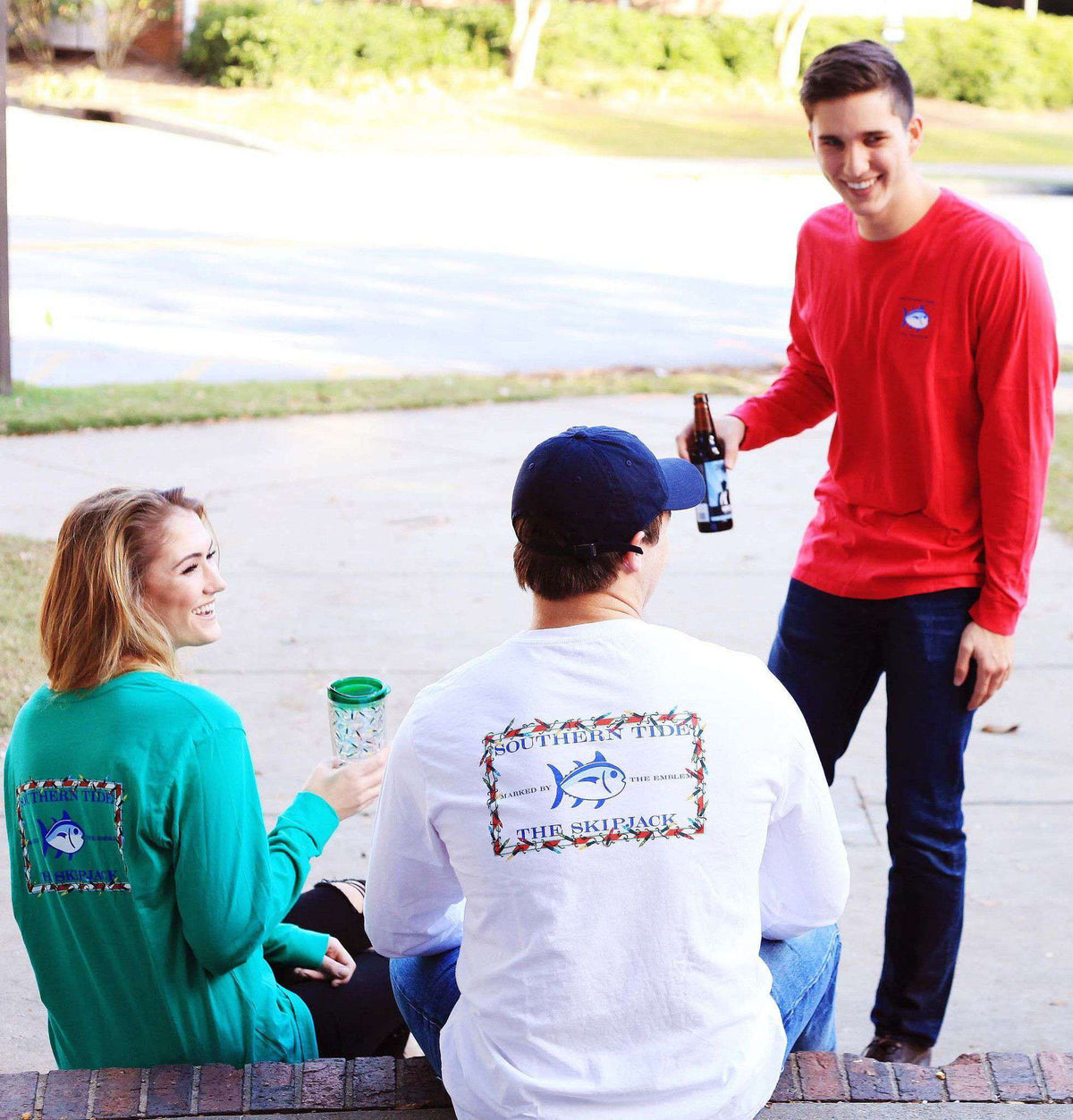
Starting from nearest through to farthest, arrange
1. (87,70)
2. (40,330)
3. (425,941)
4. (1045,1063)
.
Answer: (425,941) < (1045,1063) < (40,330) < (87,70)

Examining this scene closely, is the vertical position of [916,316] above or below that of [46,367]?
above

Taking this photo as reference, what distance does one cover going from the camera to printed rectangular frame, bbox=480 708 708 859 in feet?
6.80

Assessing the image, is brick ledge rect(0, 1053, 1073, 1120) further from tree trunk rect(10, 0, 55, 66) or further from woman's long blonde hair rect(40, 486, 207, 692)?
tree trunk rect(10, 0, 55, 66)

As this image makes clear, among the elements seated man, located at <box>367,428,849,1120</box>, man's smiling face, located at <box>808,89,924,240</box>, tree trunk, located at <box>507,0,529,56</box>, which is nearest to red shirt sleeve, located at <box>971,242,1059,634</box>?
man's smiling face, located at <box>808,89,924,240</box>

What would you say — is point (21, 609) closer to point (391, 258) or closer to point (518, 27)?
point (391, 258)

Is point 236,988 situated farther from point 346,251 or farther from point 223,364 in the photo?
point 346,251

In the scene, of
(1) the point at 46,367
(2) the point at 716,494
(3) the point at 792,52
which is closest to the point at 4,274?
(1) the point at 46,367

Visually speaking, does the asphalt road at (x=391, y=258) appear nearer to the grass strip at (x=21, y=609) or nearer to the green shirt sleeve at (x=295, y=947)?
the grass strip at (x=21, y=609)

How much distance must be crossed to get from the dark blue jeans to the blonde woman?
136 cm

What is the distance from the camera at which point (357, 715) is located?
2955mm

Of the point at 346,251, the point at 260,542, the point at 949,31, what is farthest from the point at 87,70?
the point at 260,542

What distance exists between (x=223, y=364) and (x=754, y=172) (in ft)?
60.6

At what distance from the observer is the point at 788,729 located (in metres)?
2.20

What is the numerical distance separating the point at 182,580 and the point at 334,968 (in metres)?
0.89
